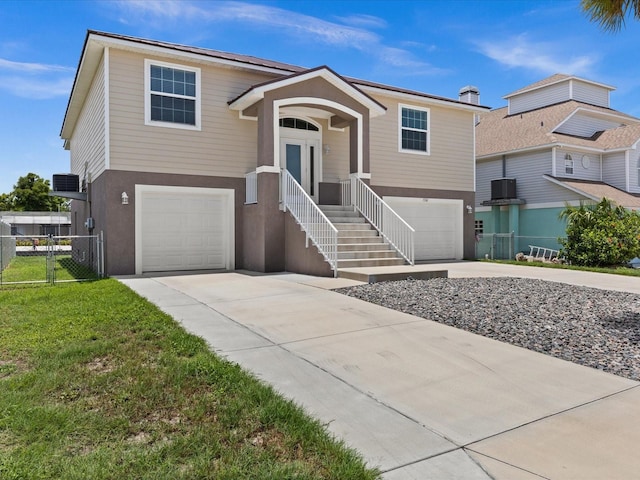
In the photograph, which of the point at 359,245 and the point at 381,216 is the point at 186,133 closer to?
the point at 359,245

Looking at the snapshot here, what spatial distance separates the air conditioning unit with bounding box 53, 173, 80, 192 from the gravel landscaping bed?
1258 centimetres

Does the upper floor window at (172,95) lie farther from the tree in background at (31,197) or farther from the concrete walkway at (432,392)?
the tree in background at (31,197)

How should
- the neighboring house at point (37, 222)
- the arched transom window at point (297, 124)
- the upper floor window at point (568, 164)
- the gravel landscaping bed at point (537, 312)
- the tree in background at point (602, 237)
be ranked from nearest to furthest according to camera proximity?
the gravel landscaping bed at point (537, 312) → the arched transom window at point (297, 124) → the tree in background at point (602, 237) → the upper floor window at point (568, 164) → the neighboring house at point (37, 222)

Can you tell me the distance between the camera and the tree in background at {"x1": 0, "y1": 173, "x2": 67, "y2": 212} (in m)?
51.5

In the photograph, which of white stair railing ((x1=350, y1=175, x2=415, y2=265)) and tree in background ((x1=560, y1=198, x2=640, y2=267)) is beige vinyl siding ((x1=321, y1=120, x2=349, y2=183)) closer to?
white stair railing ((x1=350, y1=175, x2=415, y2=265))

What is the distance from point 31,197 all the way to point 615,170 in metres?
55.8

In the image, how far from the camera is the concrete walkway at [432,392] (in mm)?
2736

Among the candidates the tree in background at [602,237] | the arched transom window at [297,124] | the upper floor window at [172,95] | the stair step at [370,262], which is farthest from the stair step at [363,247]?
the tree in background at [602,237]

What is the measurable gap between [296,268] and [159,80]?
6.15 meters

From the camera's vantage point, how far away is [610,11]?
5.92 metres

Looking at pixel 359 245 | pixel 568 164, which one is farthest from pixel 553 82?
pixel 359 245

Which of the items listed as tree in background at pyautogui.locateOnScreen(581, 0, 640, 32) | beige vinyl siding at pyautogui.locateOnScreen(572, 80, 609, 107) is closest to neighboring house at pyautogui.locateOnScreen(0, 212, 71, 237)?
beige vinyl siding at pyautogui.locateOnScreen(572, 80, 609, 107)

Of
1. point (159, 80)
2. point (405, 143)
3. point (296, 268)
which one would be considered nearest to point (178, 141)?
point (159, 80)

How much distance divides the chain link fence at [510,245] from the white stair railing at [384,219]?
333 inches
